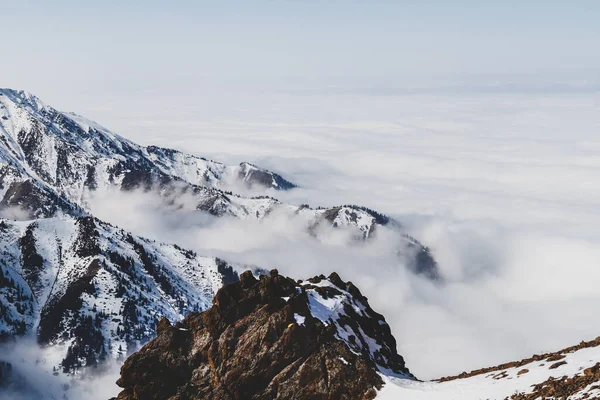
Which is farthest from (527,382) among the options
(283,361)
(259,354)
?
(259,354)

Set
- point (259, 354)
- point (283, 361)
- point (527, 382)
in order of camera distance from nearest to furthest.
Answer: point (527, 382) → point (283, 361) → point (259, 354)

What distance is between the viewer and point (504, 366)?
179 feet

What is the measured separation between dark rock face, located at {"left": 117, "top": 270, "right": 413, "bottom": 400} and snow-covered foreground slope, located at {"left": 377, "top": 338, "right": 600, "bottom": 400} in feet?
17.5

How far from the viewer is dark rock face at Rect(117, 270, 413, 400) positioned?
5562 centimetres

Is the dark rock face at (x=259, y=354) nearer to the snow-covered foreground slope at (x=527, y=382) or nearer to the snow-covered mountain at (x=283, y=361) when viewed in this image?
the snow-covered mountain at (x=283, y=361)

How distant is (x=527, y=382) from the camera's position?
144ft

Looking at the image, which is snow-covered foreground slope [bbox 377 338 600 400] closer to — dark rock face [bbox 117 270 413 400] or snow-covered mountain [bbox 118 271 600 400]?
snow-covered mountain [bbox 118 271 600 400]

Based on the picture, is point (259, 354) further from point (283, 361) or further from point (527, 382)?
point (527, 382)

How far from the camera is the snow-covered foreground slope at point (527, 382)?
38.3 metres

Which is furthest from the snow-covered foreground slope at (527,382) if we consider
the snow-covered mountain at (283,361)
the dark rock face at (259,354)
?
the dark rock face at (259,354)

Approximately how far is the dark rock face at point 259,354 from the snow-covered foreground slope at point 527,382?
5.33 m

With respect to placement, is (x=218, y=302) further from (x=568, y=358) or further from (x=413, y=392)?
(x=568, y=358)

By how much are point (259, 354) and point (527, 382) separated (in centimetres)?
2983

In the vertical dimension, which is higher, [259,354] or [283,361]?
[259,354]
